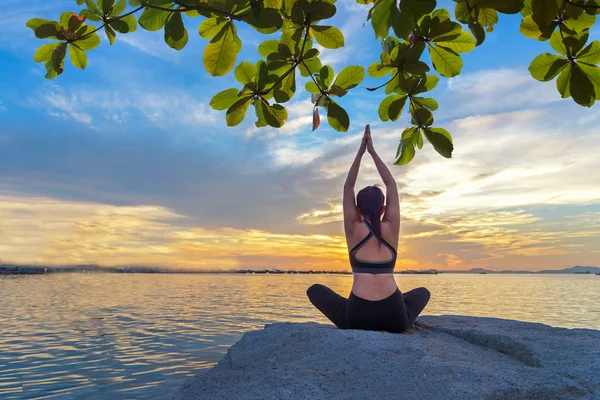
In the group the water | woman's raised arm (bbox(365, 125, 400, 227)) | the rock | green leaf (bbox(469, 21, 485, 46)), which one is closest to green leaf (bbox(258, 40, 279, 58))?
green leaf (bbox(469, 21, 485, 46))

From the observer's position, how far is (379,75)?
2.10 m

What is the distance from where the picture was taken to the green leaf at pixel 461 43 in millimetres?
1751

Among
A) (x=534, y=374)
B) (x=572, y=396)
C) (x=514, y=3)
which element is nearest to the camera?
(x=514, y=3)

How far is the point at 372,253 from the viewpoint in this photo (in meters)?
4.78

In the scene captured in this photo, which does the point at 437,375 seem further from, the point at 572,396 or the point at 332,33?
the point at 332,33

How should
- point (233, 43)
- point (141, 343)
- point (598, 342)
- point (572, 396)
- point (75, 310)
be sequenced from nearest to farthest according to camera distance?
1. point (233, 43)
2. point (572, 396)
3. point (598, 342)
4. point (141, 343)
5. point (75, 310)

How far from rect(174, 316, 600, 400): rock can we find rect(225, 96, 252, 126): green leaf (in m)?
2.25

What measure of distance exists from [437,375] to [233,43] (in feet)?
10.3

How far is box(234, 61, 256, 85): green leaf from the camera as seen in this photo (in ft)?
6.08

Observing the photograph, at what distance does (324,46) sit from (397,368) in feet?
9.36

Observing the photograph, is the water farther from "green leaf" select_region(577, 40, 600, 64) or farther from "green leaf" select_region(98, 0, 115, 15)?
"green leaf" select_region(577, 40, 600, 64)

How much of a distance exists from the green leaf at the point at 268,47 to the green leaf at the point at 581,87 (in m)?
1.23

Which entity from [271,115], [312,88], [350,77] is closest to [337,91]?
[350,77]

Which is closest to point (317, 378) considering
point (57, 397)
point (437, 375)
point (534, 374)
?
point (437, 375)
